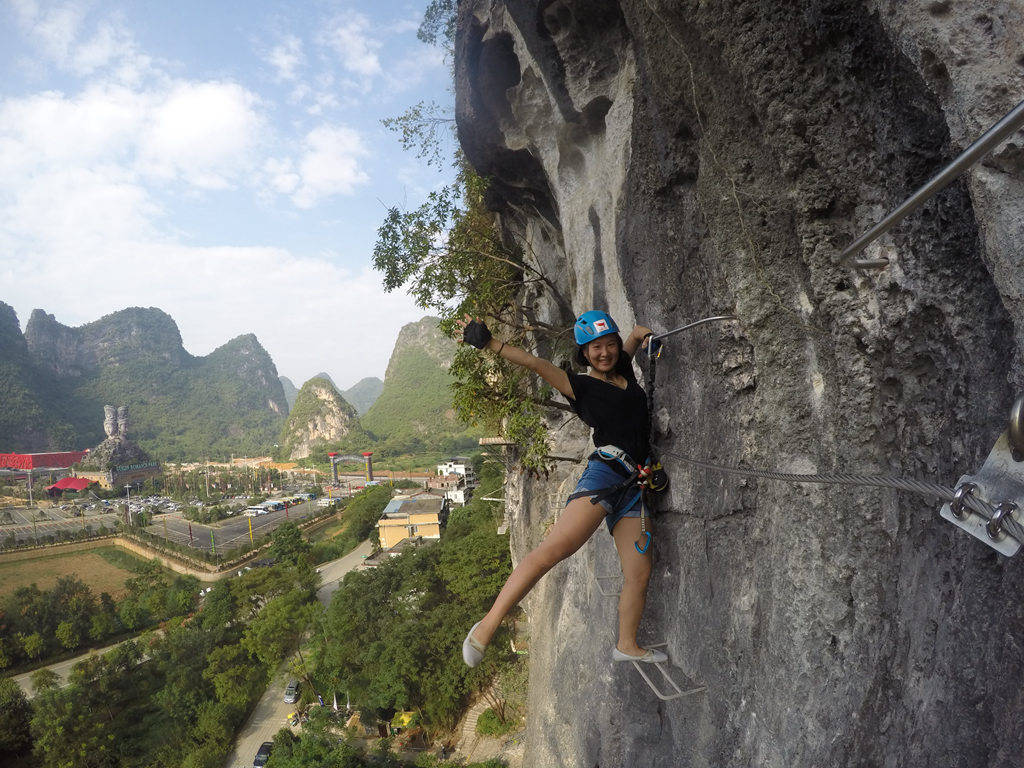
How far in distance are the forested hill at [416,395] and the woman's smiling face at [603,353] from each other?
7951 centimetres

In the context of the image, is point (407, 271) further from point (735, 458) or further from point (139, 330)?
point (139, 330)

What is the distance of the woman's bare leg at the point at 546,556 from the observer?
272 centimetres

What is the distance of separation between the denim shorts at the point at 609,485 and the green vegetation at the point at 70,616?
107 ft

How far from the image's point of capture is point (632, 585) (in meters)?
3.08

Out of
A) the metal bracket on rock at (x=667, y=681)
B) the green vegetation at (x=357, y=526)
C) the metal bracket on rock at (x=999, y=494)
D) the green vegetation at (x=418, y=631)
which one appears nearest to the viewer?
the metal bracket on rock at (x=999, y=494)

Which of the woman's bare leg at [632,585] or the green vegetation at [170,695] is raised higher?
the woman's bare leg at [632,585]

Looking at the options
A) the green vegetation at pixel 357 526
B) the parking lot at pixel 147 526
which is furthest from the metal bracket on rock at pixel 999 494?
the parking lot at pixel 147 526

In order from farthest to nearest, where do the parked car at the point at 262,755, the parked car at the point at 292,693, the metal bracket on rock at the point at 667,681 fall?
1. the parked car at the point at 292,693
2. the parked car at the point at 262,755
3. the metal bracket on rock at the point at 667,681

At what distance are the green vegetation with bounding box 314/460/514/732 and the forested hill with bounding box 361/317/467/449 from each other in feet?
210

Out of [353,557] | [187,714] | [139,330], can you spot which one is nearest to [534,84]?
[187,714]

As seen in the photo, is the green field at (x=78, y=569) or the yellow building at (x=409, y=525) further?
the green field at (x=78, y=569)

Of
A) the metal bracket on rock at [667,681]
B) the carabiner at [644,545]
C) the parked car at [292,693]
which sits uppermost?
the carabiner at [644,545]

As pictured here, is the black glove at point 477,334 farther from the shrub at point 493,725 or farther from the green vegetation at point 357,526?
the green vegetation at point 357,526

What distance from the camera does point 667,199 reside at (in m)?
3.00
